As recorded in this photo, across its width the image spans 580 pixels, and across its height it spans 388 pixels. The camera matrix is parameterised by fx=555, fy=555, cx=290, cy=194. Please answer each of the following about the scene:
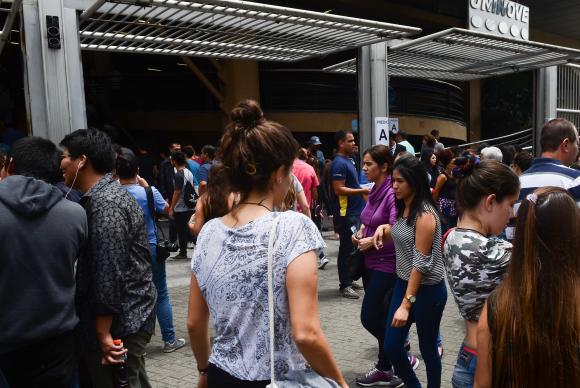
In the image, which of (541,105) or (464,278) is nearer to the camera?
(464,278)

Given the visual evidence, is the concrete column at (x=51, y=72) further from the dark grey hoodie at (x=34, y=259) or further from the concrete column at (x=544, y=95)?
the concrete column at (x=544, y=95)

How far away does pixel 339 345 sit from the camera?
5449 mm

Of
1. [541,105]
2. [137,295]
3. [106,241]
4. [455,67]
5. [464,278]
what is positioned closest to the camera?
[464,278]

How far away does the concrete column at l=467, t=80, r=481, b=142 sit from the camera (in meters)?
24.8

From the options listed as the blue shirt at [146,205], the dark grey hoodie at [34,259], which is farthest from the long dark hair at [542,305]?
the blue shirt at [146,205]

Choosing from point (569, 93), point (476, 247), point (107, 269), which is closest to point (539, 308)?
point (476, 247)

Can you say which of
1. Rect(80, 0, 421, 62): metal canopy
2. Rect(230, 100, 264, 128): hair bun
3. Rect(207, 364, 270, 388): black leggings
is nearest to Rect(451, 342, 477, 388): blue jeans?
Rect(207, 364, 270, 388): black leggings

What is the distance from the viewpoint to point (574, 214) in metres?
1.87

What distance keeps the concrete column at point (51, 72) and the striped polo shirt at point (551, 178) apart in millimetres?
4539

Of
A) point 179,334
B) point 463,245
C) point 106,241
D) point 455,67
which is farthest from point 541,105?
point 106,241

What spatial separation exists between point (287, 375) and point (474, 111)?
24.8 metres

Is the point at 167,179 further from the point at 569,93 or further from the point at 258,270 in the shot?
the point at 258,270

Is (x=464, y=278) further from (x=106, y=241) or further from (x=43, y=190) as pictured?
(x=43, y=190)

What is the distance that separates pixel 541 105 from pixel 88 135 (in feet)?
33.0
